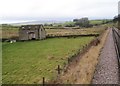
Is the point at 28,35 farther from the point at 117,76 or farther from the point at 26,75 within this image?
the point at 117,76

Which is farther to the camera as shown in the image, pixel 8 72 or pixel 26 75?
pixel 8 72

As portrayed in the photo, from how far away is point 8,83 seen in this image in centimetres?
1577

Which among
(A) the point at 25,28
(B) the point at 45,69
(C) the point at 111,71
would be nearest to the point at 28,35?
(A) the point at 25,28

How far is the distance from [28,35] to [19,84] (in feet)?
161

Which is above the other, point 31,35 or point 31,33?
point 31,33

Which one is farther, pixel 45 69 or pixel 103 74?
pixel 45 69

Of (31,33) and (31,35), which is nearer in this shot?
(31,35)

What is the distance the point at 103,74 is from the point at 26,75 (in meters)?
5.61

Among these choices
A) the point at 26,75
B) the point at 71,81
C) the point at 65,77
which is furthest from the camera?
the point at 26,75

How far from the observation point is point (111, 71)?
1688 cm

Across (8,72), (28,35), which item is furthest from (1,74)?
(28,35)

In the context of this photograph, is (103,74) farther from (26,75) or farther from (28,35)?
(28,35)

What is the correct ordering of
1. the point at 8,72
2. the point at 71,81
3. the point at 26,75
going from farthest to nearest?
the point at 8,72 → the point at 26,75 → the point at 71,81

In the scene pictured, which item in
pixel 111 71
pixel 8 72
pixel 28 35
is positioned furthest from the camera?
pixel 28 35
